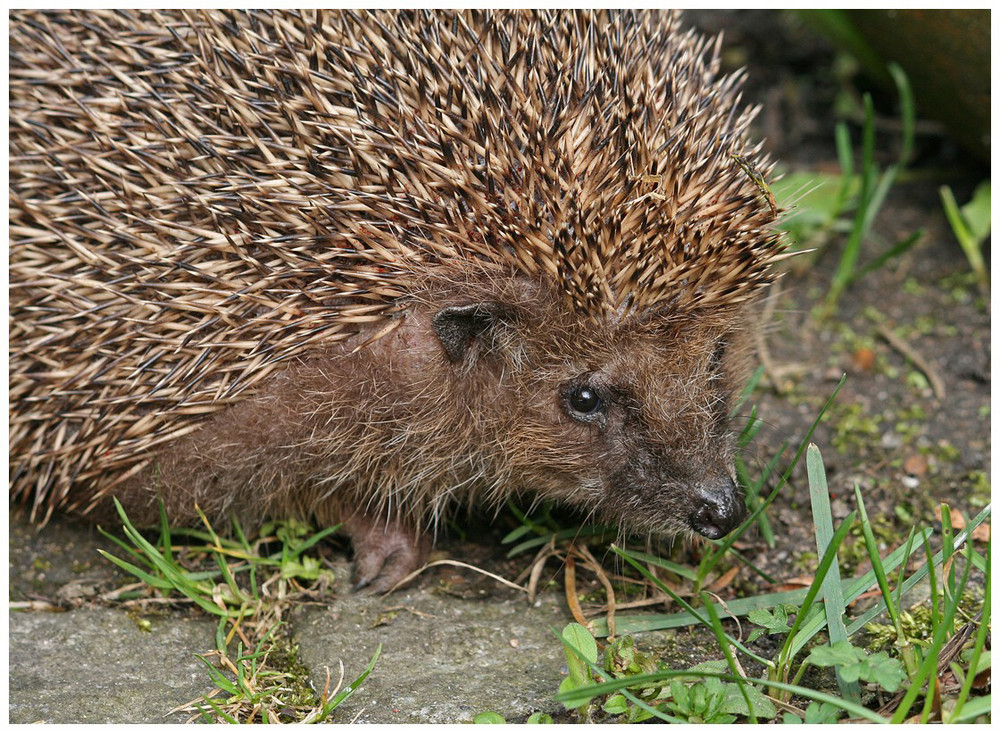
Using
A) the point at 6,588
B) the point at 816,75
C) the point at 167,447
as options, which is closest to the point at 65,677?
the point at 6,588

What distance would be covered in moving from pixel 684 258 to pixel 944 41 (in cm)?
240

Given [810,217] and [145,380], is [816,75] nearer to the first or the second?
[810,217]

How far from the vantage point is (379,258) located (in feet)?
11.3

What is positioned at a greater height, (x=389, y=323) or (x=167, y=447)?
(x=389, y=323)

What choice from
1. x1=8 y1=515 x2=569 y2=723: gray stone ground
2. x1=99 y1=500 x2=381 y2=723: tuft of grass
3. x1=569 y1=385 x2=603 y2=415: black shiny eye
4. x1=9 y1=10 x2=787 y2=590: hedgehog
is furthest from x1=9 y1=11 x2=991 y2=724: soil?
x1=569 y1=385 x2=603 y2=415: black shiny eye

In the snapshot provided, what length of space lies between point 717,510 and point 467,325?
3.36ft

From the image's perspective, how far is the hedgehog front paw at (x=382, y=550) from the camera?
4.00 m

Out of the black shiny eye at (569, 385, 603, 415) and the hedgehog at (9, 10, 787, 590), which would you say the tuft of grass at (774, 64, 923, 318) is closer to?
the hedgehog at (9, 10, 787, 590)

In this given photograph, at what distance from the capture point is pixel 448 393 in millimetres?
3697

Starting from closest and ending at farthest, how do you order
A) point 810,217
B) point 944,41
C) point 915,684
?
point 915,684
point 944,41
point 810,217

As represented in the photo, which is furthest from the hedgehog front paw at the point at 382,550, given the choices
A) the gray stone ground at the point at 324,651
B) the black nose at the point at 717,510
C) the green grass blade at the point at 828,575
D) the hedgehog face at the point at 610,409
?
the green grass blade at the point at 828,575

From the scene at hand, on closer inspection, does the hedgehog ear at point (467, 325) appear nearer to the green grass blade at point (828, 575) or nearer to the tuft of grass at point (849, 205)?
the green grass blade at point (828, 575)

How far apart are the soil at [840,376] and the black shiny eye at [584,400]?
680 mm

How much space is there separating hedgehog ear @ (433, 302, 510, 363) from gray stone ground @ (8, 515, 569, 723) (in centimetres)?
93
